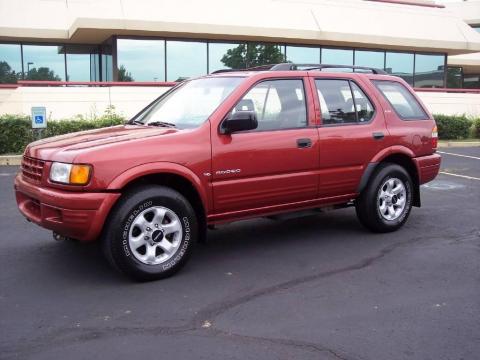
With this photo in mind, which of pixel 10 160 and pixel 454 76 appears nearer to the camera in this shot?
pixel 10 160

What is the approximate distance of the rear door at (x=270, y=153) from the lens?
5004mm

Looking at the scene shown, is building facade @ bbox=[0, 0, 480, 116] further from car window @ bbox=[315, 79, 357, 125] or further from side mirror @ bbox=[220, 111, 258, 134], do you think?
side mirror @ bbox=[220, 111, 258, 134]

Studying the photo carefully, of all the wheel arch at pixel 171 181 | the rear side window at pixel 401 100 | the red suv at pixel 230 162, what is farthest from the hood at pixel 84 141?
the rear side window at pixel 401 100

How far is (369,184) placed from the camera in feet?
20.1

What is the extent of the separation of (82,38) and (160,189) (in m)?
15.1

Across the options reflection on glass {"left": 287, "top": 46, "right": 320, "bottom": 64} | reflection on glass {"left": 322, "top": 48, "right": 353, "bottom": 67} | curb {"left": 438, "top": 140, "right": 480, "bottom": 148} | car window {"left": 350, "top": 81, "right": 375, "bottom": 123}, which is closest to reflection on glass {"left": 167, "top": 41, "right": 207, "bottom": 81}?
reflection on glass {"left": 287, "top": 46, "right": 320, "bottom": 64}

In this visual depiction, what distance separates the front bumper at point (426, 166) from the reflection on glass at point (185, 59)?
501 inches

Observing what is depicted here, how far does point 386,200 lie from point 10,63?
16516 mm

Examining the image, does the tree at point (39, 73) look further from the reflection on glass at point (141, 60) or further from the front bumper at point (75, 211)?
the front bumper at point (75, 211)

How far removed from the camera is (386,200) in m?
6.26

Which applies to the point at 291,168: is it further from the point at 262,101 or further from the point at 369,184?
the point at 369,184

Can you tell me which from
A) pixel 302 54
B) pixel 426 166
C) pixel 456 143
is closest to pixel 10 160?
pixel 426 166

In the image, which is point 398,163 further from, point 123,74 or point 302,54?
point 302,54

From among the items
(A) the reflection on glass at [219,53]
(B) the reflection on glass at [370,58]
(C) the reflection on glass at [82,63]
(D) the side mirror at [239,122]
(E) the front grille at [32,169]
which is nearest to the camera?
(E) the front grille at [32,169]
